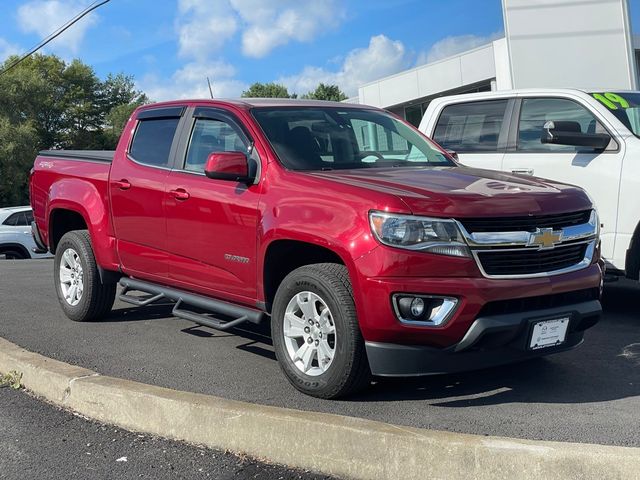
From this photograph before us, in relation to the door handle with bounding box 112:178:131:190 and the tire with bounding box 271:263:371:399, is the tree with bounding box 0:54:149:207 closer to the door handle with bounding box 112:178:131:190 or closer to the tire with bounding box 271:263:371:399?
the door handle with bounding box 112:178:131:190

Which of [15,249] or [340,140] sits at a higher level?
[340,140]

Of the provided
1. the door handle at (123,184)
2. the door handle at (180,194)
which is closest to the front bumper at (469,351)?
the door handle at (180,194)

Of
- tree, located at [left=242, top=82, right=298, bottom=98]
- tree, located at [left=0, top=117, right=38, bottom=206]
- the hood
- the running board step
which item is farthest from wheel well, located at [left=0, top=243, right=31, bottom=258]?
tree, located at [left=242, top=82, right=298, bottom=98]

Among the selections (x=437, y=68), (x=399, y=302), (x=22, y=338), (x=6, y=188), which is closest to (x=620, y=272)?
(x=399, y=302)

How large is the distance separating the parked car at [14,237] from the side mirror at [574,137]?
13872mm

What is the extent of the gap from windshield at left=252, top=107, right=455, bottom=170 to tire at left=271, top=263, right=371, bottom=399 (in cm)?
89

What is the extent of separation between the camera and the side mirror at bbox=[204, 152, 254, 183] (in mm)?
4867

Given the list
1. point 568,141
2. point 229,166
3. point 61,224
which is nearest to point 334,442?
point 229,166

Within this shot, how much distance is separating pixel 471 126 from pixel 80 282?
4.09 metres

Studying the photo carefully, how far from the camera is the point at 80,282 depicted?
6.87 m

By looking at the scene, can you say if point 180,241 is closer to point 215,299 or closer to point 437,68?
point 215,299

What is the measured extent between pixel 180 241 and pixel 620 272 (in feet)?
11.9

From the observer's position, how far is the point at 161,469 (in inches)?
147

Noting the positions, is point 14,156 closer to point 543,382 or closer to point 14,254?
point 14,254
